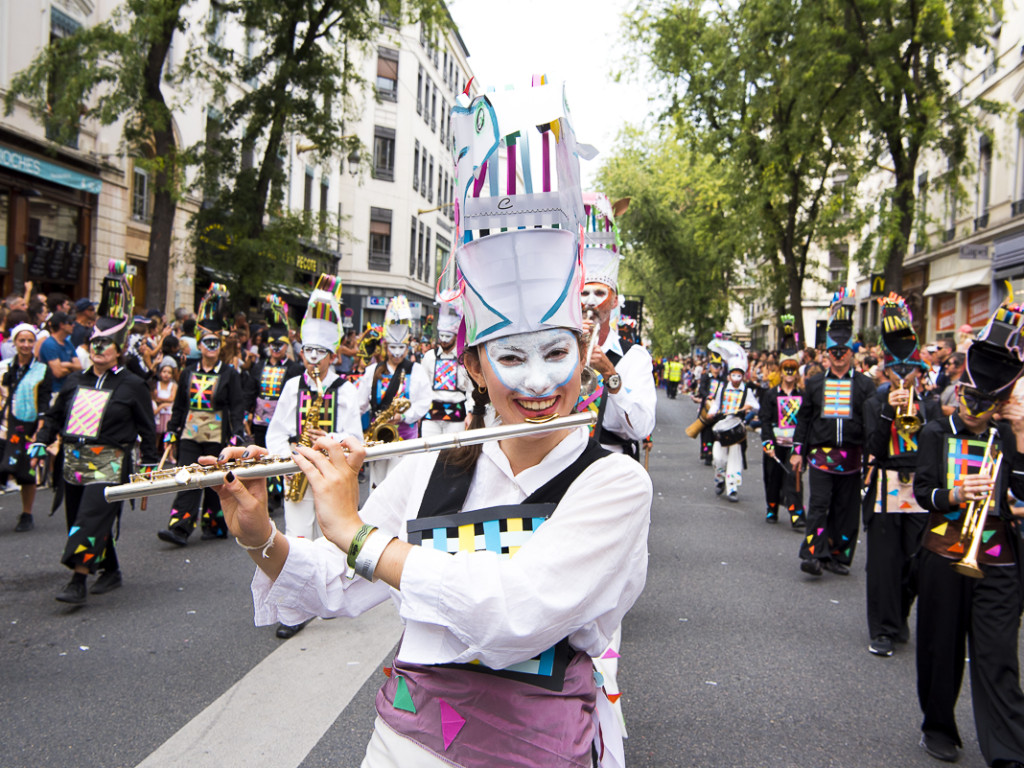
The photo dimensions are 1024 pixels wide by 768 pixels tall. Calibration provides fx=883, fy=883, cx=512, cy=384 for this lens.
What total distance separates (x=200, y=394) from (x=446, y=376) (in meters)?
2.85

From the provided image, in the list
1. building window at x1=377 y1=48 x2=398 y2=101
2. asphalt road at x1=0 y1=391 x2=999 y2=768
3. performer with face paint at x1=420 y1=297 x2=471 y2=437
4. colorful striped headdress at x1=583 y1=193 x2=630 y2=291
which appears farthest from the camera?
building window at x1=377 y1=48 x2=398 y2=101

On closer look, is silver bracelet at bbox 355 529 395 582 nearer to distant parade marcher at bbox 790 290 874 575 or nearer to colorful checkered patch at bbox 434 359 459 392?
distant parade marcher at bbox 790 290 874 575

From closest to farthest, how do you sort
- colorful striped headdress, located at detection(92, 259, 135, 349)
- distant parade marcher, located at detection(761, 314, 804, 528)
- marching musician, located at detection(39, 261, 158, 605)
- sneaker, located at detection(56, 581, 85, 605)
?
sneaker, located at detection(56, 581, 85, 605)
marching musician, located at detection(39, 261, 158, 605)
colorful striped headdress, located at detection(92, 259, 135, 349)
distant parade marcher, located at detection(761, 314, 804, 528)

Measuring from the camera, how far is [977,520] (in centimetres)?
411

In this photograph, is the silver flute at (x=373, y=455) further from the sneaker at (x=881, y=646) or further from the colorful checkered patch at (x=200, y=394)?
the colorful checkered patch at (x=200, y=394)

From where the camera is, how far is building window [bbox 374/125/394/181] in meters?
41.3

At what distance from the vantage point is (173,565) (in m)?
7.23

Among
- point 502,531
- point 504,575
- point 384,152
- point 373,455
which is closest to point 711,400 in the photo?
point 502,531

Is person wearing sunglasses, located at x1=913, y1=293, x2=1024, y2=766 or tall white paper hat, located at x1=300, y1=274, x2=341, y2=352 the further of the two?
tall white paper hat, located at x1=300, y1=274, x2=341, y2=352

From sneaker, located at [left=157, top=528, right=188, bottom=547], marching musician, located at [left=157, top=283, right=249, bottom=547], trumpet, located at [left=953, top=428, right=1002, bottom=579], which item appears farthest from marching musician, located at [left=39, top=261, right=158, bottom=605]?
trumpet, located at [left=953, top=428, right=1002, bottom=579]

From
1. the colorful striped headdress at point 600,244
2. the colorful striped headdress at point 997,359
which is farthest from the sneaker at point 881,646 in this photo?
the colorful striped headdress at point 600,244

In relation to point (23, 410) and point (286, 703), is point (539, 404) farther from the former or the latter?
point (23, 410)

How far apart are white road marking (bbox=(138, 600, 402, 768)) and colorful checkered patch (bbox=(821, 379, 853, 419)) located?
4.28m

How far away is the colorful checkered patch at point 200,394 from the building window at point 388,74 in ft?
115
